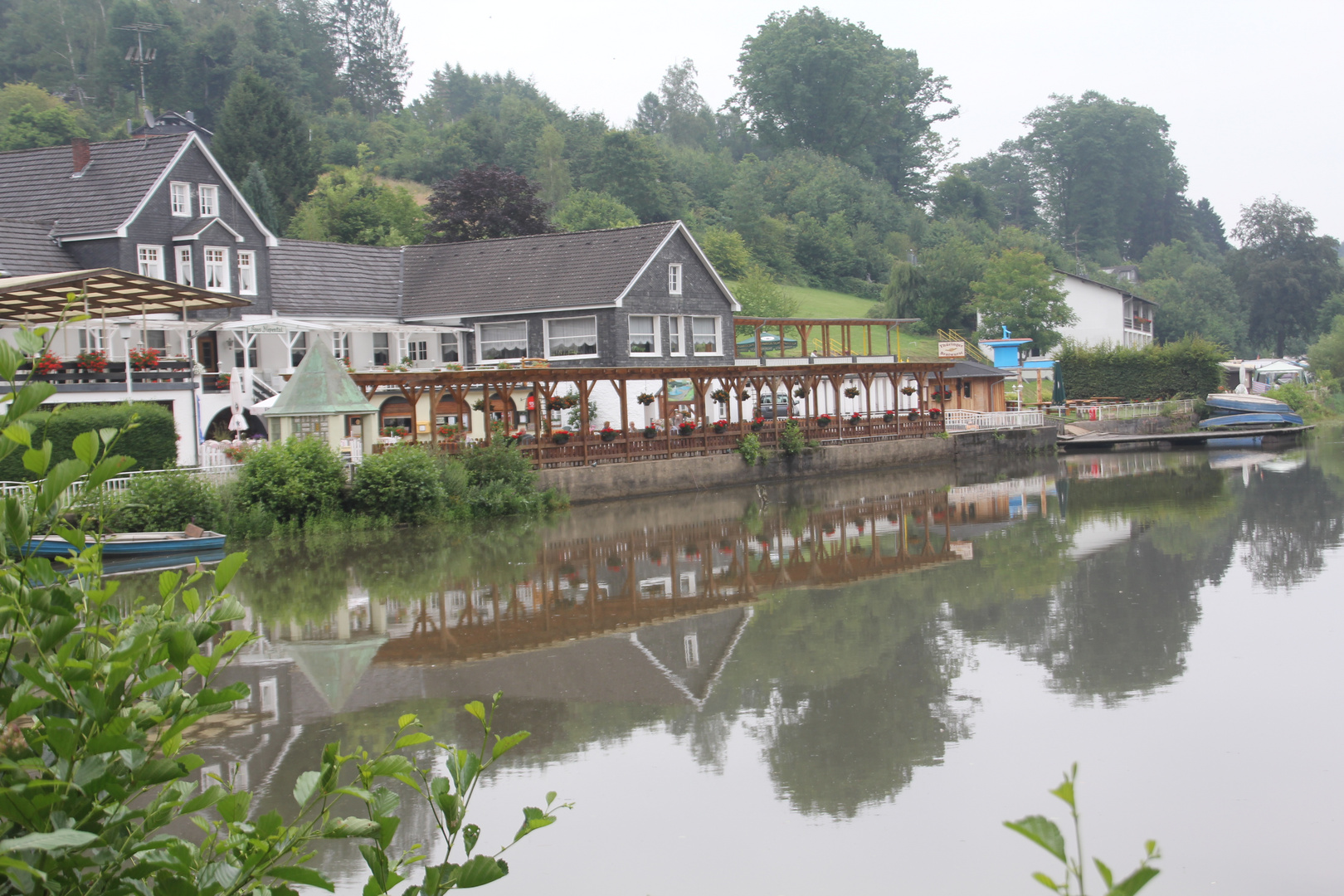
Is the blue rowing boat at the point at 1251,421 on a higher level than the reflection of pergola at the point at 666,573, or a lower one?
higher

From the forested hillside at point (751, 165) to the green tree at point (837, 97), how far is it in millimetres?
178

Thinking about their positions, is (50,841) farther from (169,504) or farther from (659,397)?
(659,397)

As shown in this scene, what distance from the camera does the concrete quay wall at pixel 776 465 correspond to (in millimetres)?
29250

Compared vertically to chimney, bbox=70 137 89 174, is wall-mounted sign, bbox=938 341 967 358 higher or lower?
lower

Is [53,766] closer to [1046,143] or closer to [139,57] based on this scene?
[139,57]

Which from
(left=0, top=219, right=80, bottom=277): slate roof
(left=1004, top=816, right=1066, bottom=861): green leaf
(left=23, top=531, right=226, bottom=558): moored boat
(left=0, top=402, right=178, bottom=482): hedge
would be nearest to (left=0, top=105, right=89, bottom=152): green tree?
(left=0, top=219, right=80, bottom=277): slate roof

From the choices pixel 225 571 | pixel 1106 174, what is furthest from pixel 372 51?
pixel 225 571

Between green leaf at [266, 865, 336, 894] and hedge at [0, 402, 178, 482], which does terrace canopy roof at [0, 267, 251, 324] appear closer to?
hedge at [0, 402, 178, 482]

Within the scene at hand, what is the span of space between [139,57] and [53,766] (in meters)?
90.6

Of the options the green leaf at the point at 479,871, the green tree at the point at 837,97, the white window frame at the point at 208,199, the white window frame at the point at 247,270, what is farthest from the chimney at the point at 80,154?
the green tree at the point at 837,97

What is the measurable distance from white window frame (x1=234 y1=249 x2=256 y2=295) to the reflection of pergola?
16.0 meters

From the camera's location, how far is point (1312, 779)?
888cm

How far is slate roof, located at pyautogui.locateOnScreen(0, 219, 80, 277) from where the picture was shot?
29016 mm

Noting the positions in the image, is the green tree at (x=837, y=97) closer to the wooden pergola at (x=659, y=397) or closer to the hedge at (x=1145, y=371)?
the hedge at (x=1145, y=371)
